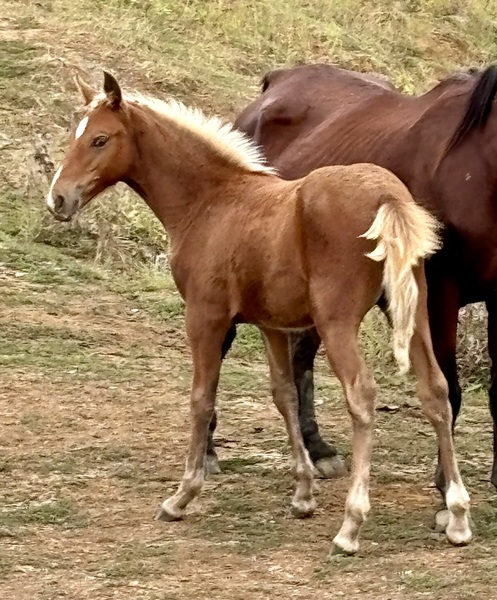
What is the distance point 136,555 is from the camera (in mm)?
4695

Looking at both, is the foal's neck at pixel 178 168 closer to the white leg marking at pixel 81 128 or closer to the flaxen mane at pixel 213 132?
the flaxen mane at pixel 213 132

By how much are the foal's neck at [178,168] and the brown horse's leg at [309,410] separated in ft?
3.69

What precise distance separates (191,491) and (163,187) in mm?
1375

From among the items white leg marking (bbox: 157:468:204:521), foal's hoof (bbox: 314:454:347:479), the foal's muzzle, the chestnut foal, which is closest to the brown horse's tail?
the chestnut foal

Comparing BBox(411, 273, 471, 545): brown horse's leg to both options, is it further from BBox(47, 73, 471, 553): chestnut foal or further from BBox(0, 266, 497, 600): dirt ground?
BBox(0, 266, 497, 600): dirt ground

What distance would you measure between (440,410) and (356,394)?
0.37 meters

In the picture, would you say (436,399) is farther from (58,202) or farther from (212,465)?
(58,202)

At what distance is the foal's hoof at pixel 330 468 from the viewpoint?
6.06m

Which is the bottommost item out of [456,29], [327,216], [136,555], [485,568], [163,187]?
[456,29]

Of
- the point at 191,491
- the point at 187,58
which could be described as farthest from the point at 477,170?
the point at 187,58

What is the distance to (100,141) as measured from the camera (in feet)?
17.3

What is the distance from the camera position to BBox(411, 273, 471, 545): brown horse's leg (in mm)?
4711

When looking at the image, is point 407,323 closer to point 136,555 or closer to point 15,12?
point 136,555

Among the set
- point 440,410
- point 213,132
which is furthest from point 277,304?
point 213,132
